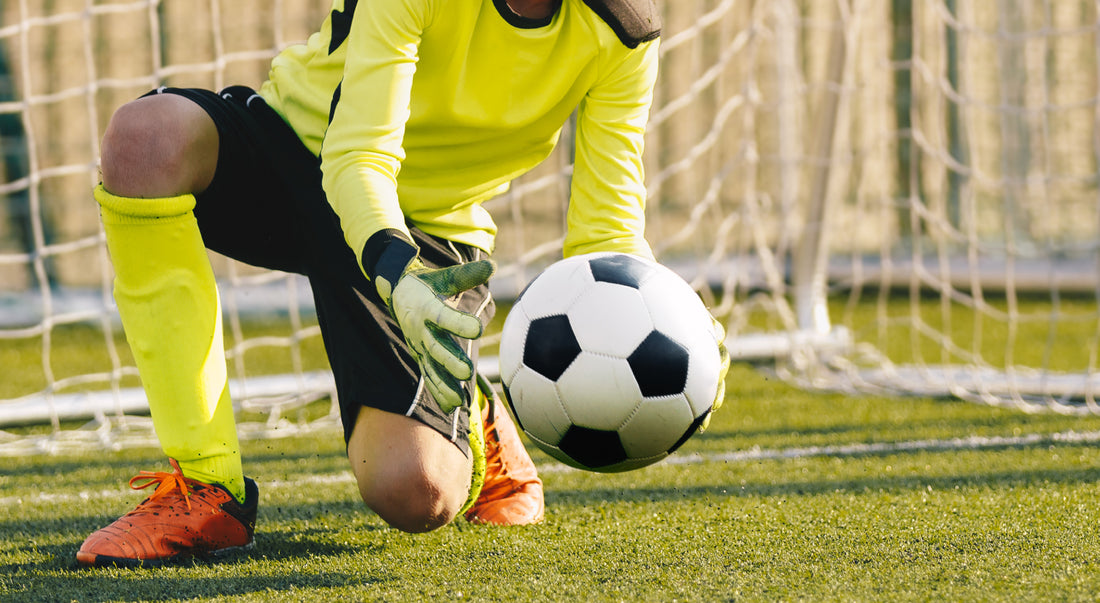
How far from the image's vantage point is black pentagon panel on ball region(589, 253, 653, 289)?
1.89 meters

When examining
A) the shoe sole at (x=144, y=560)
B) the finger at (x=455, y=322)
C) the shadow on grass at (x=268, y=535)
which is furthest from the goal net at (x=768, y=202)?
the finger at (x=455, y=322)

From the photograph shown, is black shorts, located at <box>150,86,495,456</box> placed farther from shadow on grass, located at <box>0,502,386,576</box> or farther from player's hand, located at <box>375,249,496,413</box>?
player's hand, located at <box>375,249,496,413</box>

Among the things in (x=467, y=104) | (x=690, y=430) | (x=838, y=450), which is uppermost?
(x=467, y=104)

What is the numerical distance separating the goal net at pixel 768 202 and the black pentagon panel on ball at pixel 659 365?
1.73m

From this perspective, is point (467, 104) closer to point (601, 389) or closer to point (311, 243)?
point (311, 243)

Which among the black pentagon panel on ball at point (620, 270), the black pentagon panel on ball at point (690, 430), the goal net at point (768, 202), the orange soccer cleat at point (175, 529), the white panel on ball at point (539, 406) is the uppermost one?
the black pentagon panel on ball at point (620, 270)

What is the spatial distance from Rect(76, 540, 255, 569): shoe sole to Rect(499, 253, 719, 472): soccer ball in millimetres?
593

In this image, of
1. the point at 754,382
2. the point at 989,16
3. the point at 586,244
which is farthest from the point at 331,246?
the point at 989,16

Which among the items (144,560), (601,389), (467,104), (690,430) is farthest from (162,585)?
(467,104)

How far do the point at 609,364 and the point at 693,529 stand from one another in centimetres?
47

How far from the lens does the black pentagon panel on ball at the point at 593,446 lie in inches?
72.8

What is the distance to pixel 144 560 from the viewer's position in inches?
76.8

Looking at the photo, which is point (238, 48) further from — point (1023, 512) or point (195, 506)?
point (1023, 512)

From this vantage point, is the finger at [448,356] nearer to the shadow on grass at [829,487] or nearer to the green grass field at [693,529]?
the green grass field at [693,529]
